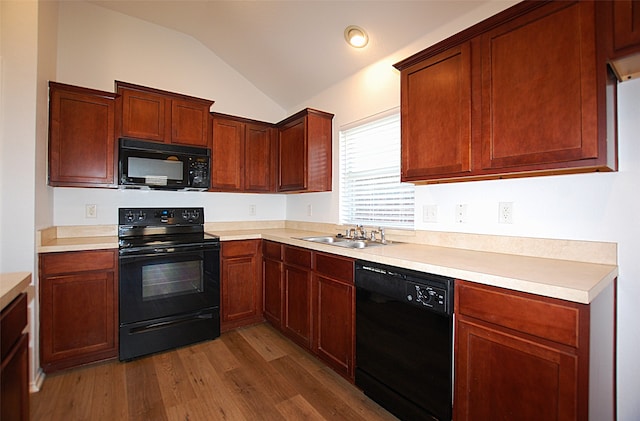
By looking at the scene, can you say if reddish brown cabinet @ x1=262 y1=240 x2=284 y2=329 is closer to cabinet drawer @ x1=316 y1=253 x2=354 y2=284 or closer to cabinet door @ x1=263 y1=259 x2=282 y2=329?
cabinet door @ x1=263 y1=259 x2=282 y2=329

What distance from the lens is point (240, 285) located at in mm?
2969

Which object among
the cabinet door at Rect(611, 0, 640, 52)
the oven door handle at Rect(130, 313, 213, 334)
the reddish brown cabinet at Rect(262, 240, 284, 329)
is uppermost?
the cabinet door at Rect(611, 0, 640, 52)

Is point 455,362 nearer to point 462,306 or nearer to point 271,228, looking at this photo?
point 462,306

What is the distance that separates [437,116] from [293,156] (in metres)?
1.70

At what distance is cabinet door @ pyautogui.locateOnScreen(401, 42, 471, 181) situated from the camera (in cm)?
170

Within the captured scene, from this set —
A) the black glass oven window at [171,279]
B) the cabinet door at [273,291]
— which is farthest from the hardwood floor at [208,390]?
the black glass oven window at [171,279]

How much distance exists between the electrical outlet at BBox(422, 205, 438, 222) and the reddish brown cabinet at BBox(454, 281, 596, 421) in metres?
0.85

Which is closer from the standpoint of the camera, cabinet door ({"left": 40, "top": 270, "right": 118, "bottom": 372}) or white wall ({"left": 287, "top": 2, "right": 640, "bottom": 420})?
white wall ({"left": 287, "top": 2, "right": 640, "bottom": 420})

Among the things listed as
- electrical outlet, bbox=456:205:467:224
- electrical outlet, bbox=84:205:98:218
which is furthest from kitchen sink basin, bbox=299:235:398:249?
electrical outlet, bbox=84:205:98:218

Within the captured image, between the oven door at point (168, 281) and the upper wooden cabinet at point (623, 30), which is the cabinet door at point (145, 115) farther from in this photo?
the upper wooden cabinet at point (623, 30)

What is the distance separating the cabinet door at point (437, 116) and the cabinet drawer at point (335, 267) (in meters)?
0.70

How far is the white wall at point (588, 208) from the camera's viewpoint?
1.38 meters

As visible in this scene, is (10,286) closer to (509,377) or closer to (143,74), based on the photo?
(509,377)

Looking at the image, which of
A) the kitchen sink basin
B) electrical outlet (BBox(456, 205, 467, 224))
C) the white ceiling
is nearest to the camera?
electrical outlet (BBox(456, 205, 467, 224))
